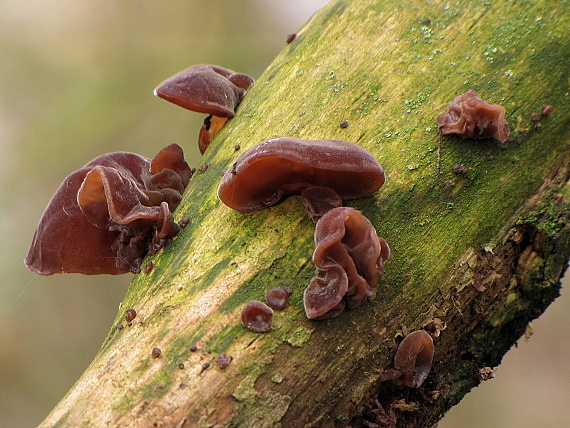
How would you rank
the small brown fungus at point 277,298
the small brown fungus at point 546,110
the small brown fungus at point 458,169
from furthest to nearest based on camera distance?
the small brown fungus at point 546,110 → the small brown fungus at point 458,169 → the small brown fungus at point 277,298

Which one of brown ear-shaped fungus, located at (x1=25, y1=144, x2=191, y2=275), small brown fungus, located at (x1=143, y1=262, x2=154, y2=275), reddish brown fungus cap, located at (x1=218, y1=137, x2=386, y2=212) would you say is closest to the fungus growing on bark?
brown ear-shaped fungus, located at (x1=25, y1=144, x2=191, y2=275)

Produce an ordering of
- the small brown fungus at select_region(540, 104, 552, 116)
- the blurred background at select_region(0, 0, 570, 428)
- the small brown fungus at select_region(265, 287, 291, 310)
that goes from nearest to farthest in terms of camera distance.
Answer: the small brown fungus at select_region(265, 287, 291, 310) < the small brown fungus at select_region(540, 104, 552, 116) < the blurred background at select_region(0, 0, 570, 428)

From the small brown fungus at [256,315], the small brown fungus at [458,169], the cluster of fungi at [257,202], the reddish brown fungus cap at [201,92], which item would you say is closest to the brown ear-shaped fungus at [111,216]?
the cluster of fungi at [257,202]

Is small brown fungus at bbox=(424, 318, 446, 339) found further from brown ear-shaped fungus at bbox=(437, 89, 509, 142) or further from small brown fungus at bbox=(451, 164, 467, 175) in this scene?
brown ear-shaped fungus at bbox=(437, 89, 509, 142)

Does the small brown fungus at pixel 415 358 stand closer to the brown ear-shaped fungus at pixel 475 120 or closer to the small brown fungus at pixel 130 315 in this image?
the brown ear-shaped fungus at pixel 475 120

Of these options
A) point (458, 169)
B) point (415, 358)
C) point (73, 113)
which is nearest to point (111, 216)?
point (415, 358)

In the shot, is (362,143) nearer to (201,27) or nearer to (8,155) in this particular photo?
(201,27)

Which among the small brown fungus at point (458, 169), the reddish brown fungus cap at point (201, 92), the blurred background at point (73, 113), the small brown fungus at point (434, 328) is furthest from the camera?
the blurred background at point (73, 113)
